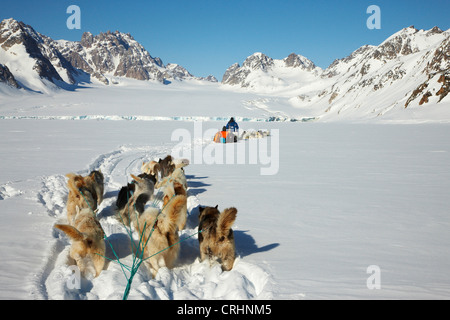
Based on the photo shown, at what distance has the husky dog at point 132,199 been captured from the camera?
4.26 meters

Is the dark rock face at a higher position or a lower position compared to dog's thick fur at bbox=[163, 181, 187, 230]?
higher

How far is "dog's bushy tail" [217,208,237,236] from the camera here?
9.82 ft

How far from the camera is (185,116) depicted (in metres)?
48.8

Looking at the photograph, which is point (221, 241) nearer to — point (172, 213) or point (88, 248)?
point (172, 213)

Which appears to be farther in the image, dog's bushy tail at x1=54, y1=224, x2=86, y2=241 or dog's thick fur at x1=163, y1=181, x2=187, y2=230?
dog's thick fur at x1=163, y1=181, x2=187, y2=230

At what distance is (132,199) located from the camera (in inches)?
174

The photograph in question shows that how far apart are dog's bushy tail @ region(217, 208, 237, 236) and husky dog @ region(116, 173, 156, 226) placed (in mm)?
1424

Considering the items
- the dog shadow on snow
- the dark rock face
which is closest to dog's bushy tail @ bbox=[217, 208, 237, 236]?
the dog shadow on snow

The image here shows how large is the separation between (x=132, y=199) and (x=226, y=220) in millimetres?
1948

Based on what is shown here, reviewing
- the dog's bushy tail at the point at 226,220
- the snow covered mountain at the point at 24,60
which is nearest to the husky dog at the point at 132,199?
the dog's bushy tail at the point at 226,220

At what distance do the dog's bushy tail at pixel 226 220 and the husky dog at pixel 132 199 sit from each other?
1.42 m

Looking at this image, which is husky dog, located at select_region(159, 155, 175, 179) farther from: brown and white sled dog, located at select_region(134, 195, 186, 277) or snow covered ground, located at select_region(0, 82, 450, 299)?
brown and white sled dog, located at select_region(134, 195, 186, 277)
